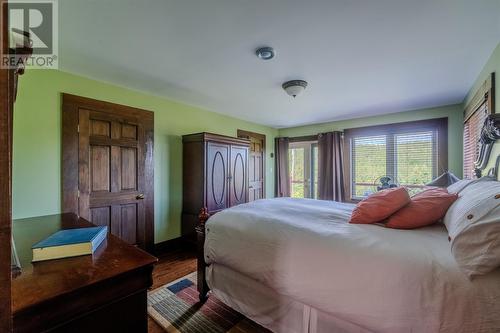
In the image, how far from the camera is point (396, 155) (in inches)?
167

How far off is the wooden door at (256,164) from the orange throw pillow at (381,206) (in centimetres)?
344

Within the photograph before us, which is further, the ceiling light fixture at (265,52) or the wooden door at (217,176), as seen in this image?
the wooden door at (217,176)

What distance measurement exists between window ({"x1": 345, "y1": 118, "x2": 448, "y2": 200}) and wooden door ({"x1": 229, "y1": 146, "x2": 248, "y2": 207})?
7.44 feet

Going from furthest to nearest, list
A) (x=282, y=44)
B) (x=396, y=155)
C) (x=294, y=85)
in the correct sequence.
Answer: (x=396, y=155)
(x=294, y=85)
(x=282, y=44)

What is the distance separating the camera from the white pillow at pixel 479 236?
0.94m

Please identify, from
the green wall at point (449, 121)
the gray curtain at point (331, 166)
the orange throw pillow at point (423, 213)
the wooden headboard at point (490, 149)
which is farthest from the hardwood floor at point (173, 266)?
the green wall at point (449, 121)

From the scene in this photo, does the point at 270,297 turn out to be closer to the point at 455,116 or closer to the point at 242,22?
the point at 242,22

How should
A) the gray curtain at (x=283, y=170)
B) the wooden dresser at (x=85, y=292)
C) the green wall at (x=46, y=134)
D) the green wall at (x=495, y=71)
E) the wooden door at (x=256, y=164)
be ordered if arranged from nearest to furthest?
the wooden dresser at (x=85, y=292) → the green wall at (x=495, y=71) → the green wall at (x=46, y=134) → the wooden door at (x=256, y=164) → the gray curtain at (x=283, y=170)

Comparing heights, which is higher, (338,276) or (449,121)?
(449,121)

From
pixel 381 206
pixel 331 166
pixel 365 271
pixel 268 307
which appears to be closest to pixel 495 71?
pixel 381 206

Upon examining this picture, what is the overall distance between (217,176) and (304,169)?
2.71 m

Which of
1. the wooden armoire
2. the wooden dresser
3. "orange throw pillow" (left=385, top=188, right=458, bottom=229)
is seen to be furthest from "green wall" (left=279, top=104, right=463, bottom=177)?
the wooden dresser

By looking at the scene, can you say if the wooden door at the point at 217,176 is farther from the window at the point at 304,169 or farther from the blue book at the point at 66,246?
the window at the point at 304,169

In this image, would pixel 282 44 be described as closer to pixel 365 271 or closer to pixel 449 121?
pixel 365 271
